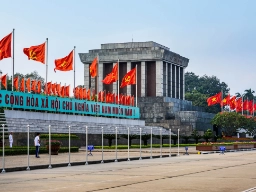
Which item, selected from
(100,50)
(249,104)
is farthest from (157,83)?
(249,104)

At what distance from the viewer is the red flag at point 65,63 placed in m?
67.3

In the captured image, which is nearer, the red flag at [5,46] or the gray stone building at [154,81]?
the red flag at [5,46]

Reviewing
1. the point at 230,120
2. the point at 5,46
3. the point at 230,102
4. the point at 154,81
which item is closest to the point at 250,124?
the point at 230,120

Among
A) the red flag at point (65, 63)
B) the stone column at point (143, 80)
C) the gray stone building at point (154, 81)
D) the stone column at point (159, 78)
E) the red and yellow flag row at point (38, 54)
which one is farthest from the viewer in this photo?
the stone column at point (143, 80)

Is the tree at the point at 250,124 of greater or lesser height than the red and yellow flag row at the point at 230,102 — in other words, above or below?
below

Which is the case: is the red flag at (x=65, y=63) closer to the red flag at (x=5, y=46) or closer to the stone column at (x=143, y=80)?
the red flag at (x=5, y=46)

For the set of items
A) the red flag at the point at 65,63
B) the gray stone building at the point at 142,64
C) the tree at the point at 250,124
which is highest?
the gray stone building at the point at 142,64

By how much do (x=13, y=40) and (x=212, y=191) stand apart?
43.8 meters

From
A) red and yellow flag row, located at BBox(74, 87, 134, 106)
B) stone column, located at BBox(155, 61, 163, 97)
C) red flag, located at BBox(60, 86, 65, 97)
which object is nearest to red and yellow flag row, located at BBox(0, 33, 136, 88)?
red flag, located at BBox(60, 86, 65, 97)

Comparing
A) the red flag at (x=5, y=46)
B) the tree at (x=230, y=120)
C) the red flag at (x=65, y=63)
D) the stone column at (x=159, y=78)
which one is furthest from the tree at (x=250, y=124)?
the red flag at (x=5, y=46)

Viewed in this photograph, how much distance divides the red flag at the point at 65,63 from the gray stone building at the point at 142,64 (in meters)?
39.3

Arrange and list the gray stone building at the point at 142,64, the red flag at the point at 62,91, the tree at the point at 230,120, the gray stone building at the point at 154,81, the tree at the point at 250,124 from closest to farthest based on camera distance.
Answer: the red flag at the point at 62,91, the tree at the point at 230,120, the tree at the point at 250,124, the gray stone building at the point at 154,81, the gray stone building at the point at 142,64

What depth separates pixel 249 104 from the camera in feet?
407

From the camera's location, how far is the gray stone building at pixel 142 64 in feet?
Result: 350
